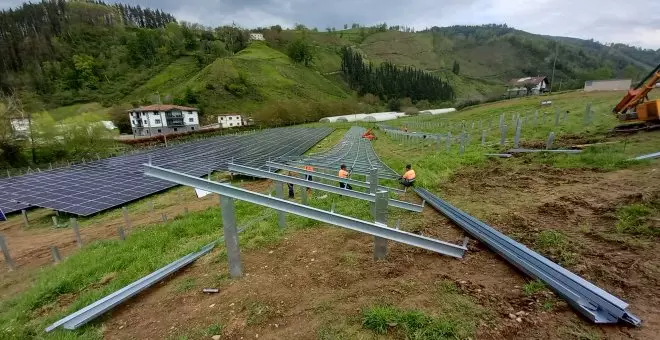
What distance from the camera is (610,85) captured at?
43344 mm

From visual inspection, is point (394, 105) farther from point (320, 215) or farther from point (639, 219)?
point (320, 215)

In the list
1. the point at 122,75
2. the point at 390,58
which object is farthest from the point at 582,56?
the point at 122,75

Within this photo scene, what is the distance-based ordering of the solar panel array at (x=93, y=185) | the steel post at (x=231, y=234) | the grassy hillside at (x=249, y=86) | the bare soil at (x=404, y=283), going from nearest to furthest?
the bare soil at (x=404, y=283), the steel post at (x=231, y=234), the solar panel array at (x=93, y=185), the grassy hillside at (x=249, y=86)

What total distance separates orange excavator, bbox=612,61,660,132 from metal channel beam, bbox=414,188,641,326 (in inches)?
539

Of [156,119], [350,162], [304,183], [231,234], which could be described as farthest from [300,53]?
[231,234]

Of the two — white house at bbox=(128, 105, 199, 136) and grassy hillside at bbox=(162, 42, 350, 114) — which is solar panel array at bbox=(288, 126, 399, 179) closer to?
white house at bbox=(128, 105, 199, 136)

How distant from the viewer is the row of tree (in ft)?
374

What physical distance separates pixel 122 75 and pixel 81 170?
103797 mm

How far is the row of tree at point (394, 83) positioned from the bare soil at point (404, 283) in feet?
376

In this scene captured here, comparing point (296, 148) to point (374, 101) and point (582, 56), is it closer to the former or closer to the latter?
point (374, 101)

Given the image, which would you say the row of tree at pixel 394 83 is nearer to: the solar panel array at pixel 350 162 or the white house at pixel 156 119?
the white house at pixel 156 119

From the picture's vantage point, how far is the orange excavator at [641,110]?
1325cm

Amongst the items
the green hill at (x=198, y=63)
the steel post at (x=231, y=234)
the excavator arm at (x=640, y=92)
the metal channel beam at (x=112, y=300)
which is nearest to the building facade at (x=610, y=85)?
the green hill at (x=198, y=63)

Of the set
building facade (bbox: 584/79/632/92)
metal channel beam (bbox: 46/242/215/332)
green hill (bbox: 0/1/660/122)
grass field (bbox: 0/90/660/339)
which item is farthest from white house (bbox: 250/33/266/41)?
metal channel beam (bbox: 46/242/215/332)
